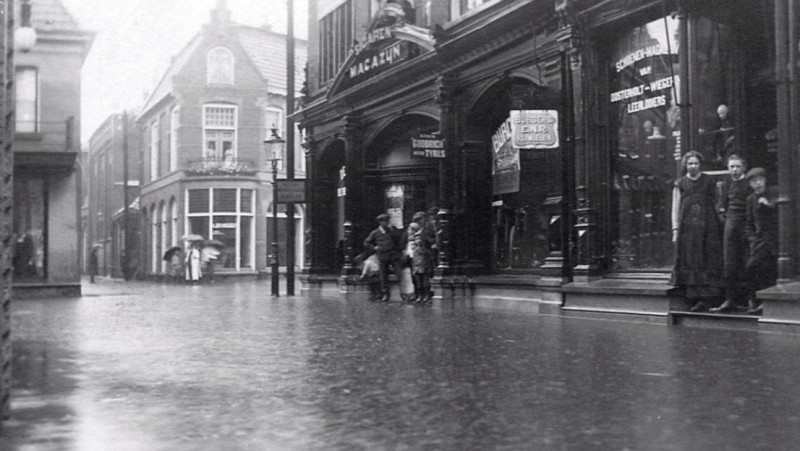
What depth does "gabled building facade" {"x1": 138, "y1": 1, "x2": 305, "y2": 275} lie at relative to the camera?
42469 millimetres

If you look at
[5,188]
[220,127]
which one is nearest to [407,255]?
[5,188]

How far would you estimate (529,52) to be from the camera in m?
15.3

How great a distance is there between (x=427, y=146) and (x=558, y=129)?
366 cm

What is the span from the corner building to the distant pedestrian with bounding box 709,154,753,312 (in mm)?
468

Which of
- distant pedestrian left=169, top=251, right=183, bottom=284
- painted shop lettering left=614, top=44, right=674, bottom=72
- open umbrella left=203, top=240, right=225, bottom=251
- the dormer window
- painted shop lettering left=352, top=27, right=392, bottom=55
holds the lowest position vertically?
distant pedestrian left=169, top=251, right=183, bottom=284

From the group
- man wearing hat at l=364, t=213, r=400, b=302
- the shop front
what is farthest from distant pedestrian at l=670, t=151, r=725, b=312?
man wearing hat at l=364, t=213, r=400, b=302

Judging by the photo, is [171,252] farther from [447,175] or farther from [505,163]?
[505,163]

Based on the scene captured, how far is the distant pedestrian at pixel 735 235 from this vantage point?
1091cm

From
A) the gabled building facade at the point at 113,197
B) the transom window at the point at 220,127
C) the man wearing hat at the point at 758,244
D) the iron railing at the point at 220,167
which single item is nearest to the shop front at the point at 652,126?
the man wearing hat at the point at 758,244

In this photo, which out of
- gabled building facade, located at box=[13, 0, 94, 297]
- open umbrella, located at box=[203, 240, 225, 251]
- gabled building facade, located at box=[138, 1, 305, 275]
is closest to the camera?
gabled building facade, located at box=[13, 0, 94, 297]

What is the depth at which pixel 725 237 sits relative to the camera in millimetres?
11023

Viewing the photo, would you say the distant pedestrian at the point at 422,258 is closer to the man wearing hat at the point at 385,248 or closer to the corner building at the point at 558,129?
the corner building at the point at 558,129

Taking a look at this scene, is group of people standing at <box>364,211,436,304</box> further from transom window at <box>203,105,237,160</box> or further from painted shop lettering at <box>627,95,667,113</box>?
transom window at <box>203,105,237,160</box>

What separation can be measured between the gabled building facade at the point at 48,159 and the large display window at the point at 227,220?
14.7m
